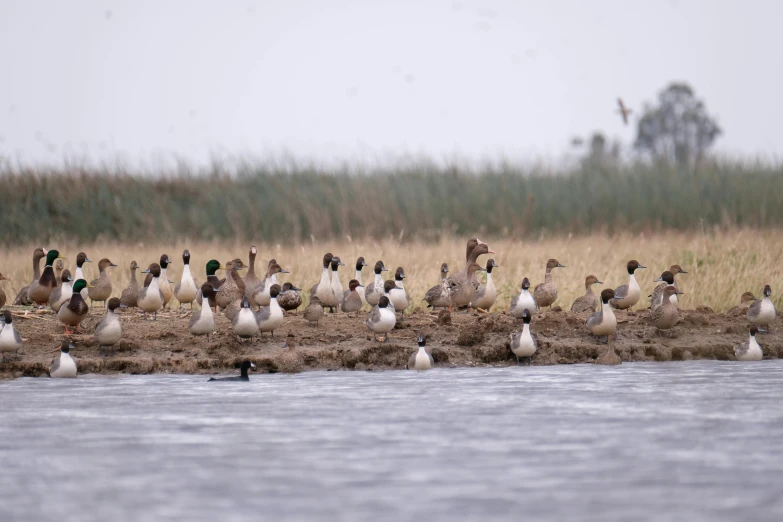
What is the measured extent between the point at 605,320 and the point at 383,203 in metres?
13.3

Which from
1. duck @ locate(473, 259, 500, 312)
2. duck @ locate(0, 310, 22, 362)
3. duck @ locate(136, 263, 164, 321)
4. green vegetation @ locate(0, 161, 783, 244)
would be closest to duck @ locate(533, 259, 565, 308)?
duck @ locate(473, 259, 500, 312)

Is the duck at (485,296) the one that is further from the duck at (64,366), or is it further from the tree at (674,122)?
the tree at (674,122)

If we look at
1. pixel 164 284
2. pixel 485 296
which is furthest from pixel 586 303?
pixel 164 284

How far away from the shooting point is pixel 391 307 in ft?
41.9

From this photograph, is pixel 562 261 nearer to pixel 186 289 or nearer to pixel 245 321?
pixel 186 289

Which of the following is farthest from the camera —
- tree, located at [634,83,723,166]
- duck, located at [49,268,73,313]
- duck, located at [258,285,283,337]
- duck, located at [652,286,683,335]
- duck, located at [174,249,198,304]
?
tree, located at [634,83,723,166]

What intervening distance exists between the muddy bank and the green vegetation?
393 inches

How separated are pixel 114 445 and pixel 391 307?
479cm

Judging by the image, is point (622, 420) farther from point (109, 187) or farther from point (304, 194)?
point (109, 187)

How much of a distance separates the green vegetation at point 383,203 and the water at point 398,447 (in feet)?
41.7

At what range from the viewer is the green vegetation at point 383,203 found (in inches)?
978

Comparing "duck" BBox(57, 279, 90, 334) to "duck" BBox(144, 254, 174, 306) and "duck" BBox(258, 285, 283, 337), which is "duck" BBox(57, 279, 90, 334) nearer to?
"duck" BBox(144, 254, 174, 306)

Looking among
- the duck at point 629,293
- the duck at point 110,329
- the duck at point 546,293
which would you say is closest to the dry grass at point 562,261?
the duck at point 546,293

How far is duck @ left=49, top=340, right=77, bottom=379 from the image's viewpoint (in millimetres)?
11398
